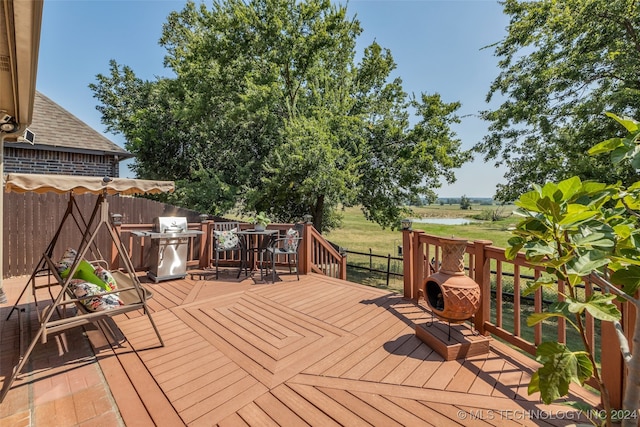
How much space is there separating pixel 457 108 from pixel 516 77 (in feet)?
7.01

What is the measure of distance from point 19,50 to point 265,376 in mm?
2926

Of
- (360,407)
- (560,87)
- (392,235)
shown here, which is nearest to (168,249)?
(360,407)

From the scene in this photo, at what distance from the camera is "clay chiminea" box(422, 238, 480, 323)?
103 inches

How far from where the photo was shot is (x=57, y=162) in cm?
712

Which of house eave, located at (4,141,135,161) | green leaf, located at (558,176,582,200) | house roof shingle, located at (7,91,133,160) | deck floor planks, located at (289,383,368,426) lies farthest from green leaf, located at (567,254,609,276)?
house roof shingle, located at (7,91,133,160)

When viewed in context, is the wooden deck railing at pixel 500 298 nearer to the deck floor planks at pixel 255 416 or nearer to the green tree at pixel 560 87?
the deck floor planks at pixel 255 416

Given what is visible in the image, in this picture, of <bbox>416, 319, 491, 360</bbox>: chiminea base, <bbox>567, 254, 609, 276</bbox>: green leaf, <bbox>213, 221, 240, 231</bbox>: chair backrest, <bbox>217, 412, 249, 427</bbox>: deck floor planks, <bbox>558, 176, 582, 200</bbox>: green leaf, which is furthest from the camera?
<bbox>213, 221, 240, 231</bbox>: chair backrest

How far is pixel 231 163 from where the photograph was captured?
11.2 metres

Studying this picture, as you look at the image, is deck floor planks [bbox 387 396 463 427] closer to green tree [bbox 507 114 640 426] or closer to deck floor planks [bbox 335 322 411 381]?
deck floor planks [bbox 335 322 411 381]

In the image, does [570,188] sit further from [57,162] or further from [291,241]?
[57,162]

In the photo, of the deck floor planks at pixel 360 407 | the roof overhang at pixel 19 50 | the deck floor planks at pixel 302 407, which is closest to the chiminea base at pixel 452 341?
the deck floor planks at pixel 360 407

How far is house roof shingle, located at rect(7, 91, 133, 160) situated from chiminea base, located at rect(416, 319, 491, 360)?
859 cm

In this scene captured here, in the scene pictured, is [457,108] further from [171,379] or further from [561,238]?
[171,379]

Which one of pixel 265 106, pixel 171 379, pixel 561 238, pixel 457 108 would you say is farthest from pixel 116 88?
pixel 561 238
